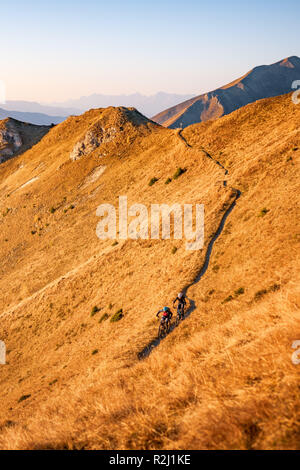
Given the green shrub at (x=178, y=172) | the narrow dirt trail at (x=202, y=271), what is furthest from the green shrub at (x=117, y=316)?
the green shrub at (x=178, y=172)

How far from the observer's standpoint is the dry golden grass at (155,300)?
22.6 feet

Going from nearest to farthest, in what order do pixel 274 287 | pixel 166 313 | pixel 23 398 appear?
pixel 274 287, pixel 166 313, pixel 23 398

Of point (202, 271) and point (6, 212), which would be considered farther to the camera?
point (6, 212)

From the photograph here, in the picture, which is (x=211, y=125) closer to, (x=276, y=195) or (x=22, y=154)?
(x=276, y=195)

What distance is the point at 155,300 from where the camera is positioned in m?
26.0

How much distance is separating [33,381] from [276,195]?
2993 centimetres

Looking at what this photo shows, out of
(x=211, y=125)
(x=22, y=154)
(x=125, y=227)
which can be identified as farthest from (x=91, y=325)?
(x=22, y=154)

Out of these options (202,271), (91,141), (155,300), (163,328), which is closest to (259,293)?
(163,328)

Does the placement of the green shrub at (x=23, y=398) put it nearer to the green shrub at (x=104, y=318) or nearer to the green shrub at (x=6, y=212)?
the green shrub at (x=104, y=318)

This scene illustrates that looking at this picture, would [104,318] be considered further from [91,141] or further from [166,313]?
[91,141]

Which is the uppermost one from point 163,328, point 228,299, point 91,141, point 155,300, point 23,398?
point 91,141

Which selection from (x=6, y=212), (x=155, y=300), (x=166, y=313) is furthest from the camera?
(x=6, y=212)

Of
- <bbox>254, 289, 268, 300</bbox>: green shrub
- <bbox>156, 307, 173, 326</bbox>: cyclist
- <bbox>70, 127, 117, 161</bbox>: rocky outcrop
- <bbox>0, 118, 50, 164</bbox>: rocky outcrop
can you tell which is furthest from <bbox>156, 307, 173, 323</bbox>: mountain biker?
<bbox>0, 118, 50, 164</bbox>: rocky outcrop

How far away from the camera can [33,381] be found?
84.4 ft
